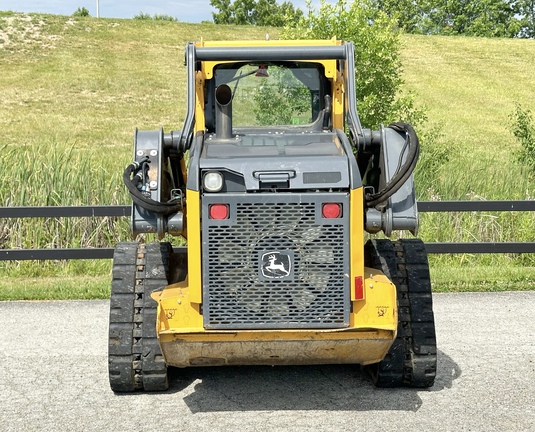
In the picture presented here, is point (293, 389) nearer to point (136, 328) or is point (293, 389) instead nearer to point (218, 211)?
point (136, 328)

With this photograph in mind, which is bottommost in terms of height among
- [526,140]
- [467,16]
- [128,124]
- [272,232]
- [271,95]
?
[272,232]

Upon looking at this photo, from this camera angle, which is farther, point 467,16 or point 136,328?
point 467,16

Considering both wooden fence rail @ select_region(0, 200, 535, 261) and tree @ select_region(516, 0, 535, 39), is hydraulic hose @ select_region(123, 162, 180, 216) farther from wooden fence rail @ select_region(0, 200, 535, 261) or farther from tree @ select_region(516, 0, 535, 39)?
tree @ select_region(516, 0, 535, 39)

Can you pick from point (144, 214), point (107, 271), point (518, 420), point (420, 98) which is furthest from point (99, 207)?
point (420, 98)

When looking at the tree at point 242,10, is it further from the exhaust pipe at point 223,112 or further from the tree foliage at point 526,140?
the exhaust pipe at point 223,112

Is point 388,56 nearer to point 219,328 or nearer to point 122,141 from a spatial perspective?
point 219,328

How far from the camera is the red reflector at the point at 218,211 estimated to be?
6.12m

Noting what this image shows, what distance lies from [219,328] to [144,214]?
1.07 meters

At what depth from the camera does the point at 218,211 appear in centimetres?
613

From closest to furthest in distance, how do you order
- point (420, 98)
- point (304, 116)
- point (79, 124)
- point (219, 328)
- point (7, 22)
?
point (219, 328) → point (304, 116) → point (79, 124) → point (420, 98) → point (7, 22)

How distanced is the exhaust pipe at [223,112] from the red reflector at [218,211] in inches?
48.7

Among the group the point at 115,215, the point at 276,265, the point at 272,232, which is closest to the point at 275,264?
the point at 276,265

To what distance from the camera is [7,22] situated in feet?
159

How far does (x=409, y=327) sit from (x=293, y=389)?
38.1 inches
